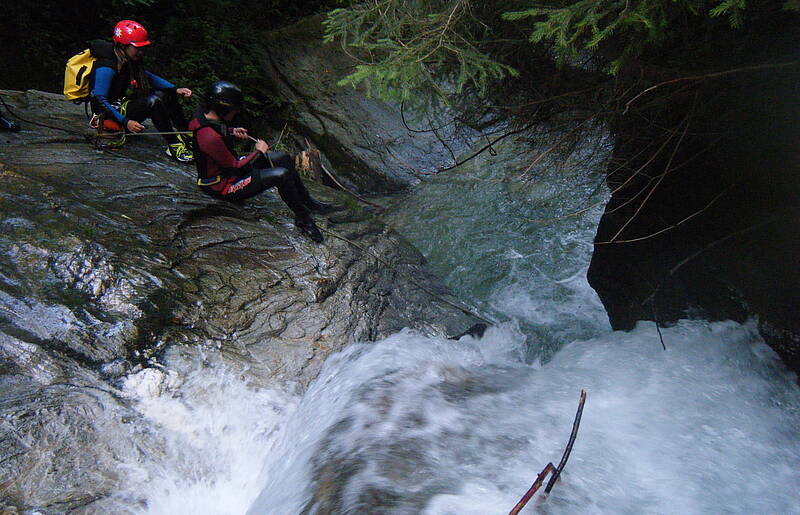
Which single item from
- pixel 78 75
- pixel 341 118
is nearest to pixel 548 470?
pixel 78 75

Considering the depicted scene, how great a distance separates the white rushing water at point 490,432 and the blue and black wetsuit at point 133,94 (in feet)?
13.2

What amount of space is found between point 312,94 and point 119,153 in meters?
4.21

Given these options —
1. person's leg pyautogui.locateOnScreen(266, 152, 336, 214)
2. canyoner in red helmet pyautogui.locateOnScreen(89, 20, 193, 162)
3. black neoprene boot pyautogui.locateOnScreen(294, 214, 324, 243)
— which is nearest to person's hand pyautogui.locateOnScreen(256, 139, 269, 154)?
person's leg pyautogui.locateOnScreen(266, 152, 336, 214)

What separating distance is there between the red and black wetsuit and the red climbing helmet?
158 centimetres

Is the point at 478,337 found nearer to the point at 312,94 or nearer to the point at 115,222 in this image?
the point at 115,222

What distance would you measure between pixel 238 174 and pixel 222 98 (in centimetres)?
89

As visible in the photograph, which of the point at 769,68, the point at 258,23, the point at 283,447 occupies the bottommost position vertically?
the point at 283,447

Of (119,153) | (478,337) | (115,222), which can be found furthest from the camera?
(119,153)

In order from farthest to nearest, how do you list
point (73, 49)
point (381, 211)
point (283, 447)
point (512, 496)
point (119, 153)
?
point (73, 49) < point (381, 211) < point (119, 153) < point (283, 447) < point (512, 496)

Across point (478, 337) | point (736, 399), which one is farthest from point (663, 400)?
point (478, 337)

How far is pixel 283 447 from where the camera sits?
333cm

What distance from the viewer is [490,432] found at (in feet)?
10.3

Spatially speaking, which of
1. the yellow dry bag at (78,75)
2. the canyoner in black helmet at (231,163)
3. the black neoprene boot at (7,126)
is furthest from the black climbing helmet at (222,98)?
the black neoprene boot at (7,126)

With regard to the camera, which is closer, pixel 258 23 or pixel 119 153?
pixel 119 153
